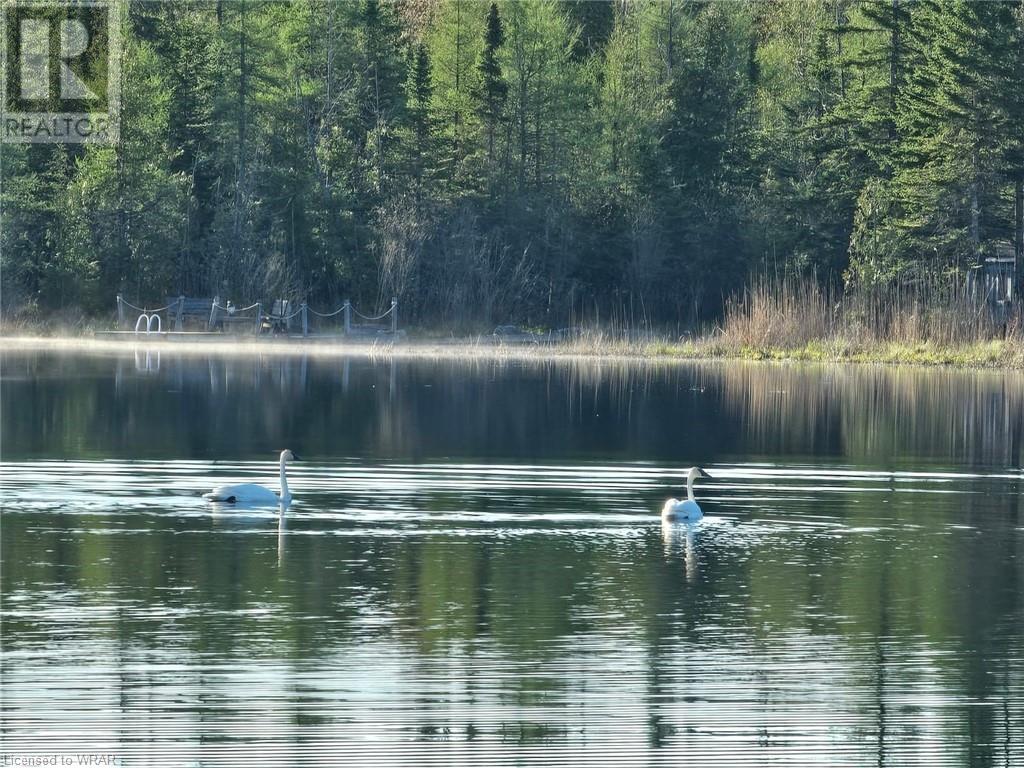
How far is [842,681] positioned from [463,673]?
7.67 feet

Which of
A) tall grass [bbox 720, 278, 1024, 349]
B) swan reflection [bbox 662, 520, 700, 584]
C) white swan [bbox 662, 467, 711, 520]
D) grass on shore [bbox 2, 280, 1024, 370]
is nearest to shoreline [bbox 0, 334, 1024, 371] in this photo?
grass on shore [bbox 2, 280, 1024, 370]

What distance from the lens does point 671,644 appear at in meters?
12.8

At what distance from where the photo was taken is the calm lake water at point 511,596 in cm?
1043

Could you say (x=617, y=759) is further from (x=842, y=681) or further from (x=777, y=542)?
(x=777, y=542)

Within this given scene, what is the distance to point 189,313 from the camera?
209 ft

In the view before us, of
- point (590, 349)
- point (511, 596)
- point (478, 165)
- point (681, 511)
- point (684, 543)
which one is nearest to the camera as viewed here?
point (511, 596)

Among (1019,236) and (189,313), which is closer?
(1019,236)

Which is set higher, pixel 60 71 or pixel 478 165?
pixel 60 71

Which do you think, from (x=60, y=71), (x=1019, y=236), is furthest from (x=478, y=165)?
(x=1019, y=236)

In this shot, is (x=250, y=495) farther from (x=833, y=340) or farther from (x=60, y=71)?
(x=60, y=71)

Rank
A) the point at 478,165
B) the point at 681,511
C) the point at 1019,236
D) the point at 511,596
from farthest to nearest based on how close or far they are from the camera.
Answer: the point at 478,165 → the point at 1019,236 → the point at 681,511 → the point at 511,596

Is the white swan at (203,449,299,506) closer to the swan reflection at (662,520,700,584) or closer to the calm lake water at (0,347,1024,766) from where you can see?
the calm lake water at (0,347,1024,766)


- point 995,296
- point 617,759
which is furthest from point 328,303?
point 617,759

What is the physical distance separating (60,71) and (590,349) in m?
23.5
